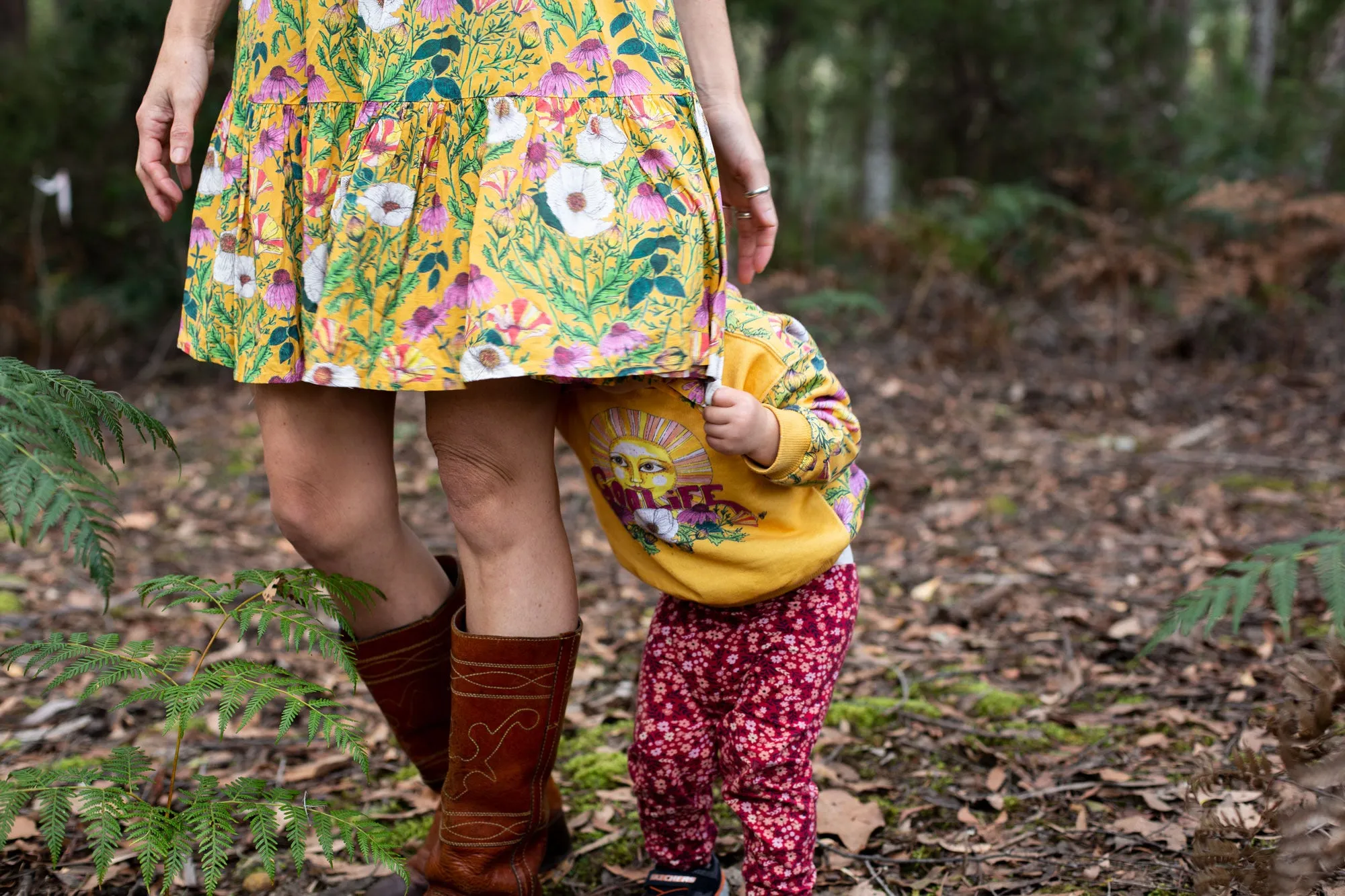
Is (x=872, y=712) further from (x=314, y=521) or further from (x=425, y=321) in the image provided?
(x=425, y=321)

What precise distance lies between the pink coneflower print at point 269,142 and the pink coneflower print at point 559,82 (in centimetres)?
41

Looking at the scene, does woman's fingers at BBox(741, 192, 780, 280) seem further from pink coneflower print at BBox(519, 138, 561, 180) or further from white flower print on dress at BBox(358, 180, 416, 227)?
white flower print on dress at BBox(358, 180, 416, 227)

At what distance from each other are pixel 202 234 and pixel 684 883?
1362mm

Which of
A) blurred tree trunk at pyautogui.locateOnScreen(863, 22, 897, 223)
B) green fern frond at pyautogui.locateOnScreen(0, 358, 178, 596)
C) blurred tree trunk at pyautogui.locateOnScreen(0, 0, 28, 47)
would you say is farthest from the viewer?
blurred tree trunk at pyautogui.locateOnScreen(863, 22, 897, 223)

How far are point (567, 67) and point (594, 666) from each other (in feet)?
6.36

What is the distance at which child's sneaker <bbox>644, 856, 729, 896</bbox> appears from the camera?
1831 mm

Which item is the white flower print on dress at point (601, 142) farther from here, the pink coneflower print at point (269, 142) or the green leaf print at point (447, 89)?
the pink coneflower print at point (269, 142)

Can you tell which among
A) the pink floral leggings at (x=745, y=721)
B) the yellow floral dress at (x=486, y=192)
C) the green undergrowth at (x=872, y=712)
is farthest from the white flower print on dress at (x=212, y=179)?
the green undergrowth at (x=872, y=712)

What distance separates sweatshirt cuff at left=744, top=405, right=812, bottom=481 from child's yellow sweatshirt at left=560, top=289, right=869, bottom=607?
0.04 feet

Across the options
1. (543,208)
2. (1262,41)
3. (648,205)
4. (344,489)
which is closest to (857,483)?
(648,205)

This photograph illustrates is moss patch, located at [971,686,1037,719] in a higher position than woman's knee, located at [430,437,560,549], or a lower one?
lower

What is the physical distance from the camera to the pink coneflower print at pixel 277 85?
152 cm

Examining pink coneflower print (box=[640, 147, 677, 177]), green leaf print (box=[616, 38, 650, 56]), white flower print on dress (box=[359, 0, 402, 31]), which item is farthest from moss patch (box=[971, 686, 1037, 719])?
white flower print on dress (box=[359, 0, 402, 31])

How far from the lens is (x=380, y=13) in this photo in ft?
4.72
